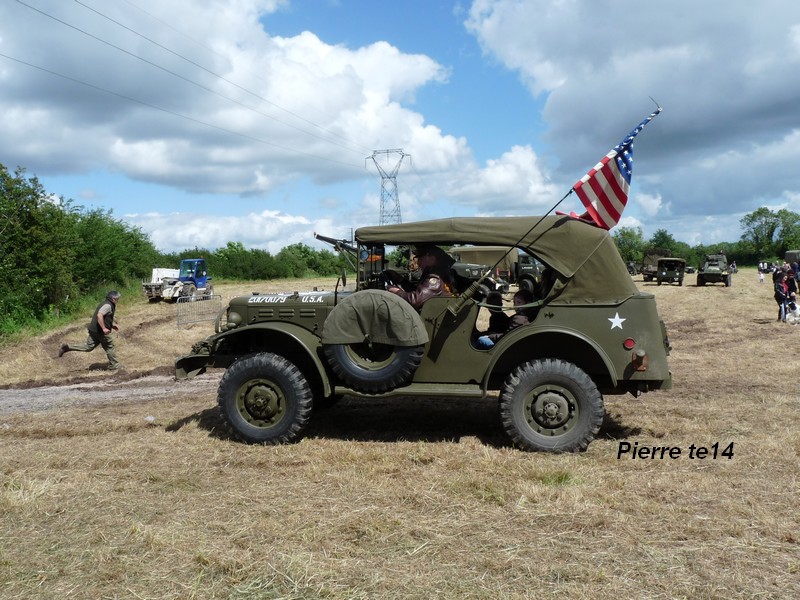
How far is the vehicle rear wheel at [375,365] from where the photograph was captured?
6070 mm

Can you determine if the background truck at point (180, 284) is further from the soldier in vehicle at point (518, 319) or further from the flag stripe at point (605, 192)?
the flag stripe at point (605, 192)

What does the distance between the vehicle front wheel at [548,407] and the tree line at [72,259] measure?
229cm

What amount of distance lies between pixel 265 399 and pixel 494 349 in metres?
2.19

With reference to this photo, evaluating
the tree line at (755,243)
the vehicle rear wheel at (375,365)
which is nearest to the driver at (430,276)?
the vehicle rear wheel at (375,365)

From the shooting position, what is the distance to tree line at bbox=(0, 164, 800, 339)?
19.8 m

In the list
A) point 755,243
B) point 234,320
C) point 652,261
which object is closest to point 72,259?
point 234,320

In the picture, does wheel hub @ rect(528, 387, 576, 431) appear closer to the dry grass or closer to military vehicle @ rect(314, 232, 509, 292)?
the dry grass

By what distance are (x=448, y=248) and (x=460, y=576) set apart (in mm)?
3644

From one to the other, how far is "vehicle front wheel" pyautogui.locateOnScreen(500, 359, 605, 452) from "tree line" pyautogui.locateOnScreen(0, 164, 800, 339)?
7.51 feet

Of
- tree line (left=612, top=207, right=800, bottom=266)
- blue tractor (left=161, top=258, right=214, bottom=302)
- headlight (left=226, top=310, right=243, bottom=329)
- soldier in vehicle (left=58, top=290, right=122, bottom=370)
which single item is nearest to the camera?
headlight (left=226, top=310, right=243, bottom=329)

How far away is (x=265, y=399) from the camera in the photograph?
6543 mm

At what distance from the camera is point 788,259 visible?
2143 inches

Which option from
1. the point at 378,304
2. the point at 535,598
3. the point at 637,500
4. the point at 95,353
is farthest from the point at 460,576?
the point at 95,353

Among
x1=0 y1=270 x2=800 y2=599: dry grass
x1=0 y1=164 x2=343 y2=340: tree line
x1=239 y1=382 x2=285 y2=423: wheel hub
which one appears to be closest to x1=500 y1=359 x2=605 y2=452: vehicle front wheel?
x1=0 y1=270 x2=800 y2=599: dry grass
